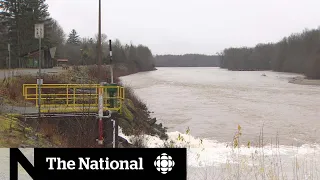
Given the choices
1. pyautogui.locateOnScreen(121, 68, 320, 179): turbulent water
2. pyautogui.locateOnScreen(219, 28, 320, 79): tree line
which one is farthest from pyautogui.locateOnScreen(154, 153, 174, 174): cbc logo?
pyautogui.locateOnScreen(219, 28, 320, 79): tree line

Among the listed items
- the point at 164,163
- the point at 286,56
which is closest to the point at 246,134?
the point at 164,163

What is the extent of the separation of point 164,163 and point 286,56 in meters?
127

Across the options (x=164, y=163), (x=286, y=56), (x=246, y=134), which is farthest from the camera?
(x=286, y=56)

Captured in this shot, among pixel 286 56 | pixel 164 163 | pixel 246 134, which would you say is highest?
pixel 286 56

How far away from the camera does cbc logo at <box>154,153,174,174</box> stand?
372cm

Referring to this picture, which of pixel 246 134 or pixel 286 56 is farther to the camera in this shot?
pixel 286 56

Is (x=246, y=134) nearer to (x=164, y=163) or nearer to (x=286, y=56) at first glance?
(x=164, y=163)

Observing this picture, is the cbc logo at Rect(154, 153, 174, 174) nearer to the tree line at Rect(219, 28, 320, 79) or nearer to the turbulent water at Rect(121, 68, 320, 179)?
the turbulent water at Rect(121, 68, 320, 179)

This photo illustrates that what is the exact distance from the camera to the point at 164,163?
375 cm

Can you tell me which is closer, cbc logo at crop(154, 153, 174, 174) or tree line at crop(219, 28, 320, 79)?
cbc logo at crop(154, 153, 174, 174)

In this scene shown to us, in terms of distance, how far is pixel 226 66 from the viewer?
192250 mm

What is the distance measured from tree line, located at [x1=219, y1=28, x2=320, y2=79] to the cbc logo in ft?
271

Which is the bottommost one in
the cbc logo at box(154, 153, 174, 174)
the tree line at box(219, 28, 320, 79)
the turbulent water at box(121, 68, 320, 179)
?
the turbulent water at box(121, 68, 320, 179)

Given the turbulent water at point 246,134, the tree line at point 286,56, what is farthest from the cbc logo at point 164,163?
the tree line at point 286,56
